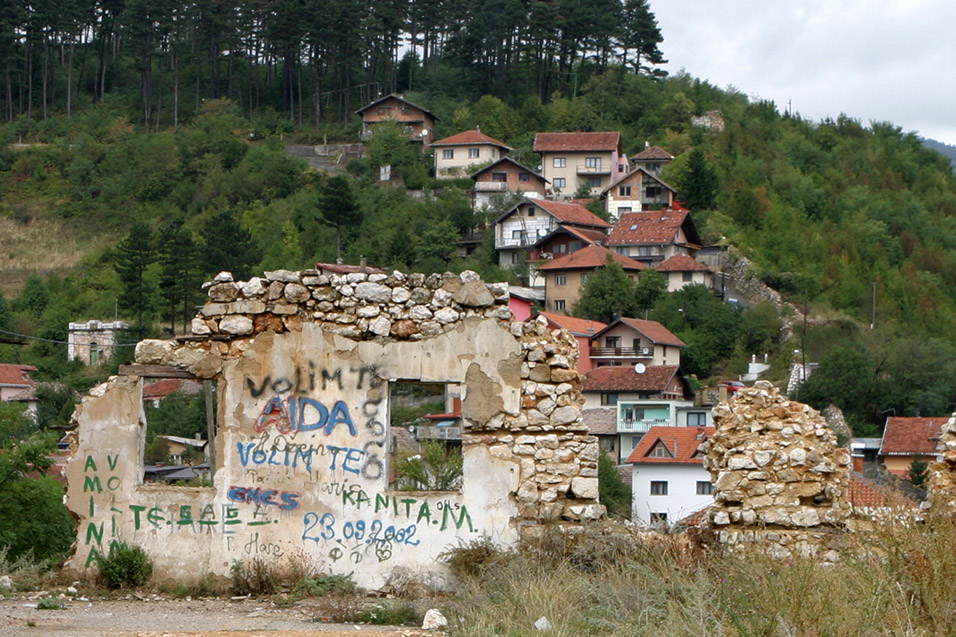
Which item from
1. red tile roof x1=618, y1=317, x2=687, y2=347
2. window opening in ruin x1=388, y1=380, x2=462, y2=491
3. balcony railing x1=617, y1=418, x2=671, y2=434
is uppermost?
red tile roof x1=618, y1=317, x2=687, y2=347

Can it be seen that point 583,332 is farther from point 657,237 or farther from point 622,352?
point 657,237

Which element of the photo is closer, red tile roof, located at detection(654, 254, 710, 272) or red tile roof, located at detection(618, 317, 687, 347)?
red tile roof, located at detection(618, 317, 687, 347)

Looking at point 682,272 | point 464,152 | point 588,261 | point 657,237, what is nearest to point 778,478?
point 588,261

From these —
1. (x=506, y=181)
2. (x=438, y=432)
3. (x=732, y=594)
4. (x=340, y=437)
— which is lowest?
(x=438, y=432)

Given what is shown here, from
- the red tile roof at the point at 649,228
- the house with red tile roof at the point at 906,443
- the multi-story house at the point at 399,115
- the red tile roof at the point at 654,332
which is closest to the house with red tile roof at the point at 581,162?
the red tile roof at the point at 649,228

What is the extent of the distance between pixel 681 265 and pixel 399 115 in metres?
32.0

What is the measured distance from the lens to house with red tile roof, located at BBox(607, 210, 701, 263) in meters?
75.2

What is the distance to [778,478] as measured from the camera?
1036cm

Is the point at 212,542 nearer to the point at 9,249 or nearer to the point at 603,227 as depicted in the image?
the point at 603,227

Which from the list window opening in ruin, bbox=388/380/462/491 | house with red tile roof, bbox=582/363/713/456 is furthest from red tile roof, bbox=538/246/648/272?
window opening in ruin, bbox=388/380/462/491

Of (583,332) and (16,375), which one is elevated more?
(583,332)

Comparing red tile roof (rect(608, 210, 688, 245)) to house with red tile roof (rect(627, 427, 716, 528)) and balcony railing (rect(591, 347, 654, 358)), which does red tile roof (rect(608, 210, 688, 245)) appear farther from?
house with red tile roof (rect(627, 427, 716, 528))

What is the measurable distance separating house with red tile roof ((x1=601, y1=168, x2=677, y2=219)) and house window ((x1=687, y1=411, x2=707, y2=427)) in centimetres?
2989

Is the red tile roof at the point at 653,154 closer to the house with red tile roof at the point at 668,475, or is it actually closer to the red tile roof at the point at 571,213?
the red tile roof at the point at 571,213
